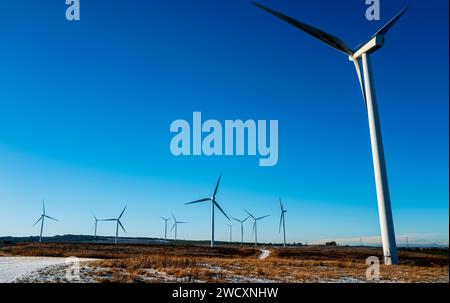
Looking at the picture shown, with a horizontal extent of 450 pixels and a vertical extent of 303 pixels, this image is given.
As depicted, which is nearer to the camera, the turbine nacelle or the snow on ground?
the snow on ground

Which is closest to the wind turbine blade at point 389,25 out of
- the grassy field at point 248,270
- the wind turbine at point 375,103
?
the wind turbine at point 375,103

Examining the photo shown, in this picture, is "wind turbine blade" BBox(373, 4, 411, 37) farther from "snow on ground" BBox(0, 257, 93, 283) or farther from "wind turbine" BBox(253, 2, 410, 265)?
"snow on ground" BBox(0, 257, 93, 283)

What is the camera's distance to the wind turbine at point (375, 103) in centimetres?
3212

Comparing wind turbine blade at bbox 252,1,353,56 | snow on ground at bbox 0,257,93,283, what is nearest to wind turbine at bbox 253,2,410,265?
wind turbine blade at bbox 252,1,353,56

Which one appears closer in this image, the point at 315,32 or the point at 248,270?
the point at 248,270

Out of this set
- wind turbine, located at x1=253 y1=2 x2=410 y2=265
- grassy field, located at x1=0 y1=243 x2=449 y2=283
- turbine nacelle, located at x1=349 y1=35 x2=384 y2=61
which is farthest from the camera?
turbine nacelle, located at x1=349 y1=35 x2=384 y2=61

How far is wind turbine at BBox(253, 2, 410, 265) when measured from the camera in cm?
3212

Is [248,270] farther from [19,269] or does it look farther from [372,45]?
[372,45]

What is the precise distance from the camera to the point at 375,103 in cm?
3525

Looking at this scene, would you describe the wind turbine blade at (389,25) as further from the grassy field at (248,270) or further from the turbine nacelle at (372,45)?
the grassy field at (248,270)

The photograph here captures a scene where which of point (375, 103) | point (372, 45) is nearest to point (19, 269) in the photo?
point (375, 103)
